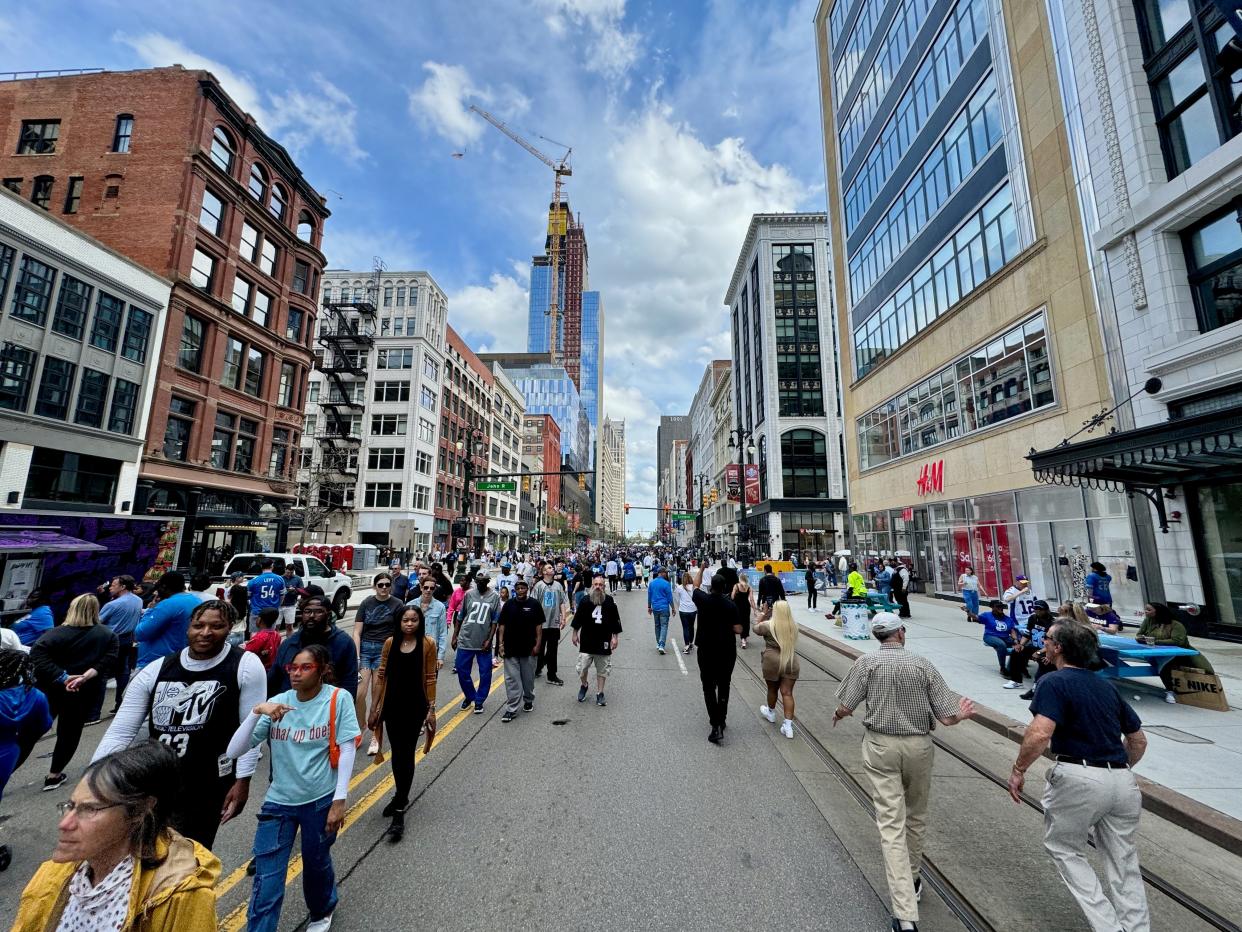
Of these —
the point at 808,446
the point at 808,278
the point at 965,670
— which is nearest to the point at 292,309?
the point at 965,670

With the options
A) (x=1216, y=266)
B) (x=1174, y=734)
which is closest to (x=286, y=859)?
(x=1174, y=734)

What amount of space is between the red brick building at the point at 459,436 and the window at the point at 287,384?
18787 millimetres

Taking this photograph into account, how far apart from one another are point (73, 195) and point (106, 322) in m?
11.4

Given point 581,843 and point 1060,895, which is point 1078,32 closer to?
point 1060,895

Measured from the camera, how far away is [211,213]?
27.4 meters

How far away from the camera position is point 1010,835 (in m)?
4.62

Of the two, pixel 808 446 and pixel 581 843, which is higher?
pixel 808 446

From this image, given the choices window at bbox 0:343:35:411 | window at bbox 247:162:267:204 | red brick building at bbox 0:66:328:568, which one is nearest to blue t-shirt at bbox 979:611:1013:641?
window at bbox 0:343:35:411

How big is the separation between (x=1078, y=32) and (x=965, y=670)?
65.5ft

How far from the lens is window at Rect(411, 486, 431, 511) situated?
162 feet

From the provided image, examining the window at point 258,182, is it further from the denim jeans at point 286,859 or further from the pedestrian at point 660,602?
the denim jeans at point 286,859

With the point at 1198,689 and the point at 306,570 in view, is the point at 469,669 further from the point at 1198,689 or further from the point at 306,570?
the point at 306,570

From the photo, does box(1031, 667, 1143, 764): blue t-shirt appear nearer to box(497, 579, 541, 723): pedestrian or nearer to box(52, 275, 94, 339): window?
box(497, 579, 541, 723): pedestrian

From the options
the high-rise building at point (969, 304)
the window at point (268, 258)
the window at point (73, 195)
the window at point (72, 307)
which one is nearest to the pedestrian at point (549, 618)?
the high-rise building at point (969, 304)
